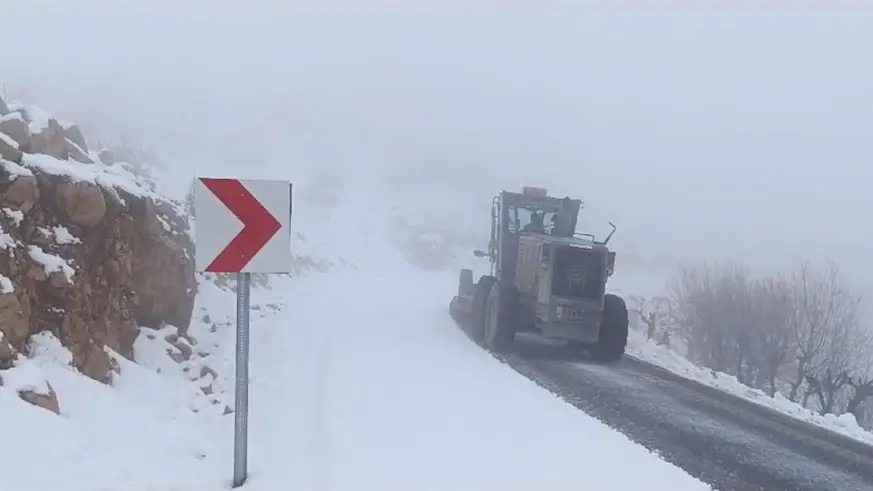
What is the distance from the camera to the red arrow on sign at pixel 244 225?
14.3 ft

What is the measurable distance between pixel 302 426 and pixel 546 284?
7.37m

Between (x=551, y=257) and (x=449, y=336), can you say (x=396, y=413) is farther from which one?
(x=449, y=336)

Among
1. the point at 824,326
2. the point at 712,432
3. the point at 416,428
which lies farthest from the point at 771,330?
the point at 416,428

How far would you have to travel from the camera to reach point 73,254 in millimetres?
6539

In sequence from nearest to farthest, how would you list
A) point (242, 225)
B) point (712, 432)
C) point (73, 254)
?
point (242, 225)
point (73, 254)
point (712, 432)

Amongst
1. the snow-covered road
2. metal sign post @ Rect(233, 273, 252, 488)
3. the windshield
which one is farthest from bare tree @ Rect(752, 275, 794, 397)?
metal sign post @ Rect(233, 273, 252, 488)

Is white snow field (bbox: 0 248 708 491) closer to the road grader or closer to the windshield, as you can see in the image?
the road grader

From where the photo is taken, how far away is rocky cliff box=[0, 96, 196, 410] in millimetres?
5828

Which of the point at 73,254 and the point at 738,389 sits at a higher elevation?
the point at 73,254

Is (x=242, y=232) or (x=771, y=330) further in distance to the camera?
(x=771, y=330)

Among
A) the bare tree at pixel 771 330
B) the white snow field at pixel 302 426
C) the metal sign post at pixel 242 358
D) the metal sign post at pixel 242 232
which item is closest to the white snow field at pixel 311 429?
the white snow field at pixel 302 426

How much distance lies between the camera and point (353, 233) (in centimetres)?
5388

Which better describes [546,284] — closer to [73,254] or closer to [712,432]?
[712,432]

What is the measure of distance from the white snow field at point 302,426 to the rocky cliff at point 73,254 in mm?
219
